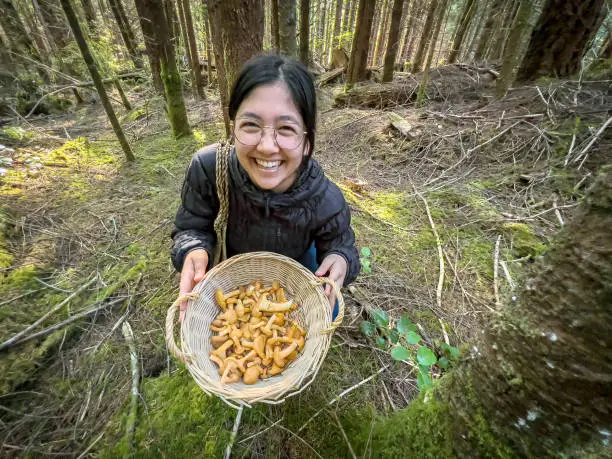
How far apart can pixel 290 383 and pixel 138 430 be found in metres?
0.92

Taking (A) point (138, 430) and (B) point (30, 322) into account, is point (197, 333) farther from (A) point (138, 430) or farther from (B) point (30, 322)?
(B) point (30, 322)

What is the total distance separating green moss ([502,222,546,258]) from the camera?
2.56 meters

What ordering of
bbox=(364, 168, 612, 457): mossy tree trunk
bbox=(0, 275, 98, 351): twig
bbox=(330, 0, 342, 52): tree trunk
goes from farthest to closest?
bbox=(330, 0, 342, 52): tree trunk, bbox=(0, 275, 98, 351): twig, bbox=(364, 168, 612, 457): mossy tree trunk

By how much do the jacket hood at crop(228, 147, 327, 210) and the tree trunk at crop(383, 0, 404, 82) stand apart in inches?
247

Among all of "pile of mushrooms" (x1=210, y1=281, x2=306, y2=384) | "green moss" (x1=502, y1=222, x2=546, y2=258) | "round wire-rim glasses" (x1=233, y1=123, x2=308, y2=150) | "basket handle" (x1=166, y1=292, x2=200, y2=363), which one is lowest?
"green moss" (x1=502, y1=222, x2=546, y2=258)

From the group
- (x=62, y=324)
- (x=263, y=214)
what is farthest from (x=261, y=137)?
(x=62, y=324)

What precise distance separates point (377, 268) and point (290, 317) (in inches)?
42.8

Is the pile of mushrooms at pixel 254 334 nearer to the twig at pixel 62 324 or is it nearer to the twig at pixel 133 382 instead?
the twig at pixel 133 382

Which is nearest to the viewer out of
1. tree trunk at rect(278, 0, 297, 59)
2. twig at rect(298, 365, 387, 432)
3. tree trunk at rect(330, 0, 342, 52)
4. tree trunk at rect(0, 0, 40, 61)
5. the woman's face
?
the woman's face

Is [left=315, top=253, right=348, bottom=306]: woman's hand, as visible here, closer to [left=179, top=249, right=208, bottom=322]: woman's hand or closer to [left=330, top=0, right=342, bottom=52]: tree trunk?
[left=179, top=249, right=208, bottom=322]: woman's hand

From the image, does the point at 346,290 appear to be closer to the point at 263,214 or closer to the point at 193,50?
the point at 263,214

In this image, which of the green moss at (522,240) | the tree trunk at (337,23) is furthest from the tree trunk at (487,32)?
the green moss at (522,240)

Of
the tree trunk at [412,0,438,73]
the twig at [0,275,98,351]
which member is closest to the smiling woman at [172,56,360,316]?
the twig at [0,275,98,351]

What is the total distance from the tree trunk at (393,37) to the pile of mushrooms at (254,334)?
670 cm
